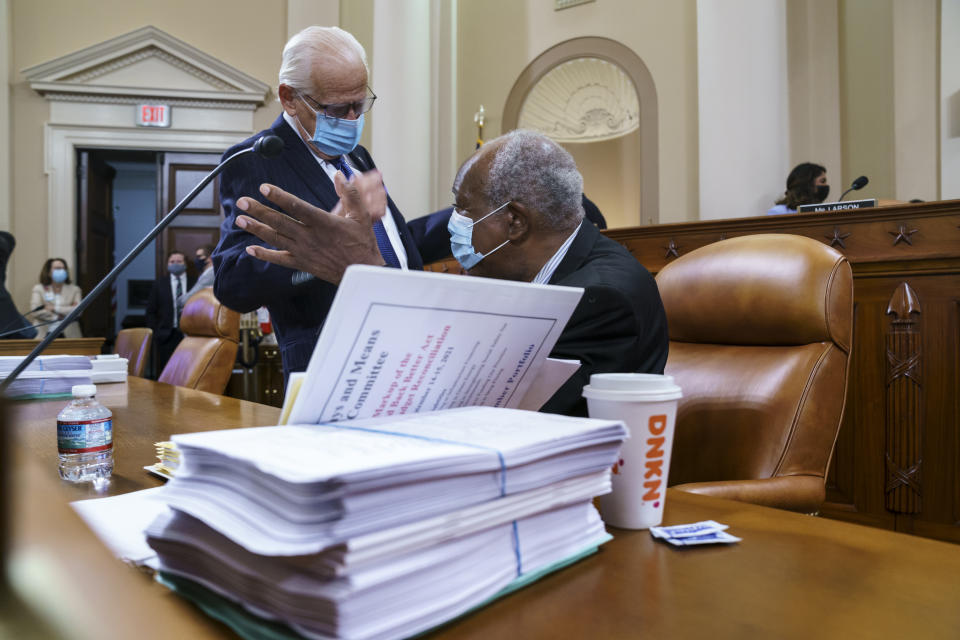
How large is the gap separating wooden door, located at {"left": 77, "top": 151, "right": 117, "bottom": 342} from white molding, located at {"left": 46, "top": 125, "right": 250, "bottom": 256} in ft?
0.25

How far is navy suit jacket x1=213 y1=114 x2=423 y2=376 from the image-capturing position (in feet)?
4.32

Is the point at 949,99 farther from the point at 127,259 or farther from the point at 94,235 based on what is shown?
the point at 94,235

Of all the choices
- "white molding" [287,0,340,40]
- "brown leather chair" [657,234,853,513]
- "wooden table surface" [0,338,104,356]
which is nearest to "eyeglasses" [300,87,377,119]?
"brown leather chair" [657,234,853,513]

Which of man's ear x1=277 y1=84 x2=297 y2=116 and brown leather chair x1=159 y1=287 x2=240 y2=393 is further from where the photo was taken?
brown leather chair x1=159 y1=287 x2=240 y2=393

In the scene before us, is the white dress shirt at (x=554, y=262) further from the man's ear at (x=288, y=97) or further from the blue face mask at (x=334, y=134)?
the man's ear at (x=288, y=97)

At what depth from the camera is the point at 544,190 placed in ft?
4.02

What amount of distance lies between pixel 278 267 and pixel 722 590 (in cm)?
103

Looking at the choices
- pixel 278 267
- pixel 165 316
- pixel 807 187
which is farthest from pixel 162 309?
pixel 278 267

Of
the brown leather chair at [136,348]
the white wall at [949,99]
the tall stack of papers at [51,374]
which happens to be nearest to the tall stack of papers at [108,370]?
the tall stack of papers at [51,374]

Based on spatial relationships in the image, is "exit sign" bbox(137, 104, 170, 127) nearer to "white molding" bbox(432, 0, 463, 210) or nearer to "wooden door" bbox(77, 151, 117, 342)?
"wooden door" bbox(77, 151, 117, 342)

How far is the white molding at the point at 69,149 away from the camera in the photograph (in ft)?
22.0

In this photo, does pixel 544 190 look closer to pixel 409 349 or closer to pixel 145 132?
pixel 409 349

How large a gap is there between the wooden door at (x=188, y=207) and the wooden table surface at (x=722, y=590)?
273 inches

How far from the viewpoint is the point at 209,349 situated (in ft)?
8.10
